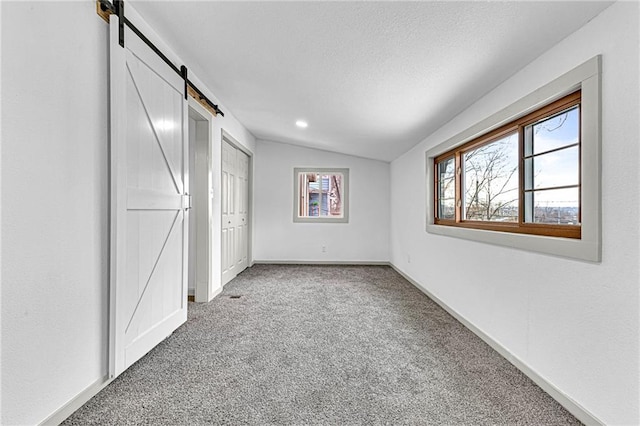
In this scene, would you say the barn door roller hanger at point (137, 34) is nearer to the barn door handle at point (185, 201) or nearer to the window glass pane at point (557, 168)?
the barn door handle at point (185, 201)

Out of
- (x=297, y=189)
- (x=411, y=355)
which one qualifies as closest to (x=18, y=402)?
(x=411, y=355)

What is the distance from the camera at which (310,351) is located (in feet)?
7.57

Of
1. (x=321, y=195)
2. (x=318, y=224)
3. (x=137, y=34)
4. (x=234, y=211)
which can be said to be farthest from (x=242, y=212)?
(x=137, y=34)

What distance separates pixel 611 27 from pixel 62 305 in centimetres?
293

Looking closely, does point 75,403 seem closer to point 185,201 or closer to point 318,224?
point 185,201

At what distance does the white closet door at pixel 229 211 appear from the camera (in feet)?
14.1

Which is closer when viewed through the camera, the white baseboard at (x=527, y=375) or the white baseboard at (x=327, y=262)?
the white baseboard at (x=527, y=375)

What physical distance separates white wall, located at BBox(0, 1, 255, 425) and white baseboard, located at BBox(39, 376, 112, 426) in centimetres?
2

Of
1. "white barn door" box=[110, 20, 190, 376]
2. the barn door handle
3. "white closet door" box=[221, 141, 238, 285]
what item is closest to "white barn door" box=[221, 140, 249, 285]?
"white closet door" box=[221, 141, 238, 285]

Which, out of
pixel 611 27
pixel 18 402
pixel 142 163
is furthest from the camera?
pixel 142 163

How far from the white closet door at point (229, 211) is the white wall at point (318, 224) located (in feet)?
3.90

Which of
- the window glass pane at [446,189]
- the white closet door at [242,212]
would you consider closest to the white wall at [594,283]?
the window glass pane at [446,189]

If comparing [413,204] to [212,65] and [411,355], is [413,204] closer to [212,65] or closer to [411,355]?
[411,355]

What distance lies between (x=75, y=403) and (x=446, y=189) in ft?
12.3
